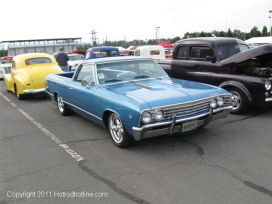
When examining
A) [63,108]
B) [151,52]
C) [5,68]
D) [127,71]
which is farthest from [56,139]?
[5,68]

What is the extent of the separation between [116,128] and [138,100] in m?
0.81

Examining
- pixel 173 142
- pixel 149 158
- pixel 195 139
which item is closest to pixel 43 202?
pixel 149 158

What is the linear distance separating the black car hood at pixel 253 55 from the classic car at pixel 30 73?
6.11m

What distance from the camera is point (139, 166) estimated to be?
3.96 meters

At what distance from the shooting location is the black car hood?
601 cm

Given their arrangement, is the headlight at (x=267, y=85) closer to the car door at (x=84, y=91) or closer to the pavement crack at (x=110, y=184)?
the car door at (x=84, y=91)

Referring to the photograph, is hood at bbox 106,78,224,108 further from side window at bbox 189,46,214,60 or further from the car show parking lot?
side window at bbox 189,46,214,60

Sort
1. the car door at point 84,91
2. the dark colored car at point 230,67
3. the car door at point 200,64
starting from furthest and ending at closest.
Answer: the car door at point 200,64, the dark colored car at point 230,67, the car door at point 84,91

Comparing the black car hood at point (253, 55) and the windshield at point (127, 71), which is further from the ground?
the black car hood at point (253, 55)

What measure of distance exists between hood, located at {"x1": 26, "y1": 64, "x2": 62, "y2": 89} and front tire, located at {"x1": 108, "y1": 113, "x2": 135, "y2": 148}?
18.1ft

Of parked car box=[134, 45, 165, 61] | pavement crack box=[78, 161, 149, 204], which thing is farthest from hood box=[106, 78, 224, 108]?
parked car box=[134, 45, 165, 61]

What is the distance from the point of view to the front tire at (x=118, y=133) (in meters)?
4.47

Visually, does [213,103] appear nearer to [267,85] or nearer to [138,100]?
[138,100]

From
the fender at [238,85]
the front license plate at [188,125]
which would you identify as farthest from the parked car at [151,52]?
the front license plate at [188,125]
